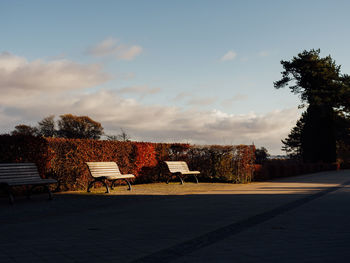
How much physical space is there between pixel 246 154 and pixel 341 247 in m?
13.4

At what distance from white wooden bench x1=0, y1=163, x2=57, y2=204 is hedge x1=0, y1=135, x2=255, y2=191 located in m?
1.07

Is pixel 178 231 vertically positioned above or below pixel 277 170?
below

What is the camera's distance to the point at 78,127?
77938 millimetres

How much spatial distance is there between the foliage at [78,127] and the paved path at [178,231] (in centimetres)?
6881

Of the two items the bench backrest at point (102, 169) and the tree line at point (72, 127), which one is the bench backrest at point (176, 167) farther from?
the tree line at point (72, 127)

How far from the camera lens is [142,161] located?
17.4 metres

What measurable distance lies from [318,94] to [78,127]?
49903 mm

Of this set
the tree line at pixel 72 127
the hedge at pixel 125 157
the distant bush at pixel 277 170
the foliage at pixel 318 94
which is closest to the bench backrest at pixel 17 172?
the hedge at pixel 125 157

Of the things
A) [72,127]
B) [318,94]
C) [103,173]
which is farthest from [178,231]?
[72,127]

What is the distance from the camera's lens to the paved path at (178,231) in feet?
15.0

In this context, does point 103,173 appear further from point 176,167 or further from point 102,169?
point 176,167

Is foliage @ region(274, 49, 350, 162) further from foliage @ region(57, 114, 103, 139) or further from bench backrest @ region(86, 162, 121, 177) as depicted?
foliage @ region(57, 114, 103, 139)

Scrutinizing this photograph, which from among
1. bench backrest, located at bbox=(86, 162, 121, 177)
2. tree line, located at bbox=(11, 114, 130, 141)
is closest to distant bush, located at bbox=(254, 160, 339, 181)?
bench backrest, located at bbox=(86, 162, 121, 177)

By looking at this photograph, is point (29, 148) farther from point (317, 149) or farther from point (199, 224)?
point (317, 149)
